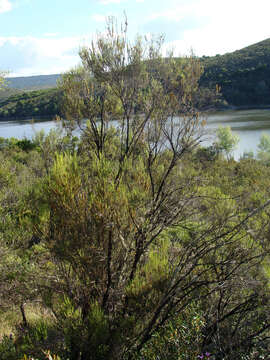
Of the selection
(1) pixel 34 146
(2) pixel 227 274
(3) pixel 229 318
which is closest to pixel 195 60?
(2) pixel 227 274

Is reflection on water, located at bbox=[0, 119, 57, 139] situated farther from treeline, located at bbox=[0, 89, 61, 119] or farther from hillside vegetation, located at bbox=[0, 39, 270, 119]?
hillside vegetation, located at bbox=[0, 39, 270, 119]

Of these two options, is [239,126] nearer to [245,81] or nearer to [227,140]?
[227,140]

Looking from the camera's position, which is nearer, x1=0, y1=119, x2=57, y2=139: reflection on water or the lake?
x1=0, y1=119, x2=57, y2=139: reflection on water

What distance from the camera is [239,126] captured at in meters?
46.0

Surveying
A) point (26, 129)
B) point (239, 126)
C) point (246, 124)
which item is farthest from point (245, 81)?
point (26, 129)

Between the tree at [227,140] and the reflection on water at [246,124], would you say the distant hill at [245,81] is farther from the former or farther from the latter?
the tree at [227,140]

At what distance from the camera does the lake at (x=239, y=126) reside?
126 ft

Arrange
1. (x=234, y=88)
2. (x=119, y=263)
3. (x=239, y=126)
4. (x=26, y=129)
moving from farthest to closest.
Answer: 1. (x=234, y=88)
2. (x=239, y=126)
3. (x=26, y=129)
4. (x=119, y=263)

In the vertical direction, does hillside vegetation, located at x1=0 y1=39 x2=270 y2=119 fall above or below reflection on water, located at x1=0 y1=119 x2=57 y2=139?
above

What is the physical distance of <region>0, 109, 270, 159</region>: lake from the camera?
3847 centimetres

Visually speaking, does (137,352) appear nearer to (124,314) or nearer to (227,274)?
(124,314)

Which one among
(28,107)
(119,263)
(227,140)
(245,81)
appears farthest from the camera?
(245,81)

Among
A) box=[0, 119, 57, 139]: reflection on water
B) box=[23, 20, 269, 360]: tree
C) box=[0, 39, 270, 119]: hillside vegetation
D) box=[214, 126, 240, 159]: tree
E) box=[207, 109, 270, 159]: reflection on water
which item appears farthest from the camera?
box=[0, 39, 270, 119]: hillside vegetation

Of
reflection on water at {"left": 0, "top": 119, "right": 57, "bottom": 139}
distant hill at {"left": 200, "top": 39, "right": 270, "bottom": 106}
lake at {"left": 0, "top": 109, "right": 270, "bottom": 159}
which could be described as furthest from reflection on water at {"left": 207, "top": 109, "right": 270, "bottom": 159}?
reflection on water at {"left": 0, "top": 119, "right": 57, "bottom": 139}
